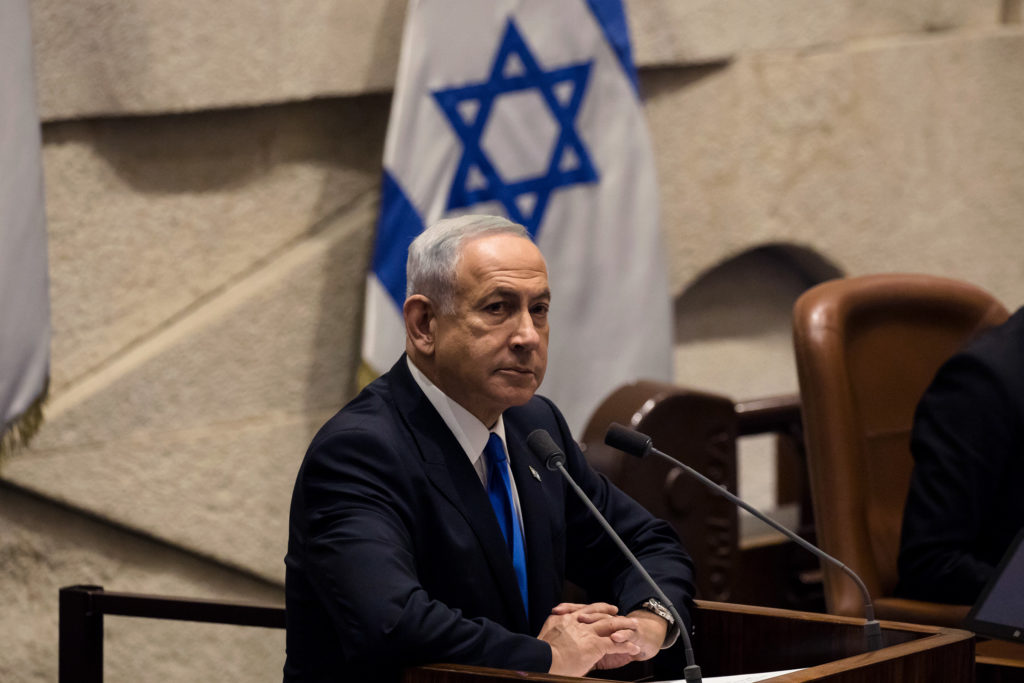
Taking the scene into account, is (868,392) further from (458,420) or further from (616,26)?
(616,26)

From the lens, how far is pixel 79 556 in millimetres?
3256

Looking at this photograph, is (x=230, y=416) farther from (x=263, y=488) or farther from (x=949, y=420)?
(x=949, y=420)

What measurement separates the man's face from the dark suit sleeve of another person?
968 mm

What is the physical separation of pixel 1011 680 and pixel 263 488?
2.11m

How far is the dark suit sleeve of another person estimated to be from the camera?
2.35 meters

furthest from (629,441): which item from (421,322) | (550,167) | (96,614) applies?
(550,167)

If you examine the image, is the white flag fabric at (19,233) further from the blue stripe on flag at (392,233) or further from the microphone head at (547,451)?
the microphone head at (547,451)

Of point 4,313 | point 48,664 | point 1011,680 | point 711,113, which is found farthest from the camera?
point 711,113

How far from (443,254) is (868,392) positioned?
1215 millimetres

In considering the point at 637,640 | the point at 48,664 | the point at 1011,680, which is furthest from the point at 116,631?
the point at 1011,680

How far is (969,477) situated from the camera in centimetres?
235

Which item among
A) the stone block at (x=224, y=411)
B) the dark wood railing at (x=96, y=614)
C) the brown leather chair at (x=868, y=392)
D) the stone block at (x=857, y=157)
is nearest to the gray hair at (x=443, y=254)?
the dark wood railing at (x=96, y=614)

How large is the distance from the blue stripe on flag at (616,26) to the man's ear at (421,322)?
2.01 m

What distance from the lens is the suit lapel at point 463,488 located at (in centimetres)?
173
